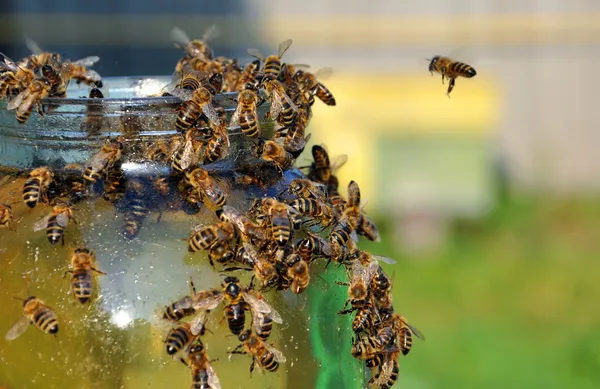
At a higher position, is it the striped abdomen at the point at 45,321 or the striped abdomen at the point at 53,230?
the striped abdomen at the point at 53,230

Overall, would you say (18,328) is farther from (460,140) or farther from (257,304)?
(460,140)

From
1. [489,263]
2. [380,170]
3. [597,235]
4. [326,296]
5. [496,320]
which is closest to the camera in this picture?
[326,296]

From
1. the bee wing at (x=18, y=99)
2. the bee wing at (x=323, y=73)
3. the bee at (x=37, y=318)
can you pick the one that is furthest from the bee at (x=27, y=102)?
the bee wing at (x=323, y=73)

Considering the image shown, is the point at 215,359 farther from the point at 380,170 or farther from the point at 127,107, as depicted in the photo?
the point at 380,170

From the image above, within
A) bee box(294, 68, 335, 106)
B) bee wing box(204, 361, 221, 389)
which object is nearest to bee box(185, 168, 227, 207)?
bee wing box(204, 361, 221, 389)

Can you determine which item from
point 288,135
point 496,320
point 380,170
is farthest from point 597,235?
point 288,135

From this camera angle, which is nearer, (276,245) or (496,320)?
(276,245)

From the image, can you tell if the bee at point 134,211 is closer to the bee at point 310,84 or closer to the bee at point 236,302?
the bee at point 236,302
